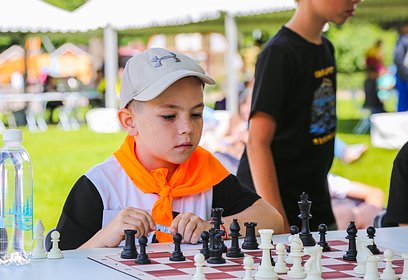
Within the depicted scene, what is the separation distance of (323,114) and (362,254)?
171 cm

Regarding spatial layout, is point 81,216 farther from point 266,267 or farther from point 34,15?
point 34,15

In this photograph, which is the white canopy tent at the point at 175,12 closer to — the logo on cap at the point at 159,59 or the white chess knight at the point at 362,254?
the logo on cap at the point at 159,59

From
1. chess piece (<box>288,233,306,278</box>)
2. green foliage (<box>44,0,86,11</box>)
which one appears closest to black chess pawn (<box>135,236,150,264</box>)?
chess piece (<box>288,233,306,278</box>)

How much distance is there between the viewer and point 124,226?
8.39ft

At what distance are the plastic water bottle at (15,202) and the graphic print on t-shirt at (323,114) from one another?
61.7 inches

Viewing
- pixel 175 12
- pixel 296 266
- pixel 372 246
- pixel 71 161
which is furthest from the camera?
pixel 71 161

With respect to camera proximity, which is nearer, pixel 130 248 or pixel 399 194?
pixel 130 248

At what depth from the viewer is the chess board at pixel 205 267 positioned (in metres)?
2.10

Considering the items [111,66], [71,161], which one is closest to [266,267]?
[71,161]

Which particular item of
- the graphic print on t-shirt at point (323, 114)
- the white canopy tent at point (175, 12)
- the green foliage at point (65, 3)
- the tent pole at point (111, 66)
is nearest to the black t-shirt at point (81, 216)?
the graphic print on t-shirt at point (323, 114)

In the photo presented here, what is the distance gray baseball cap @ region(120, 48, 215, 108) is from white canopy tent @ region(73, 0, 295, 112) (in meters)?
7.50

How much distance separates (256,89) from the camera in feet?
12.3

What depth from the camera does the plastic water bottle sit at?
7.52 ft

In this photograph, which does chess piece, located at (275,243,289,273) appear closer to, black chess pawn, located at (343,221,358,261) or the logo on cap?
black chess pawn, located at (343,221,358,261)
